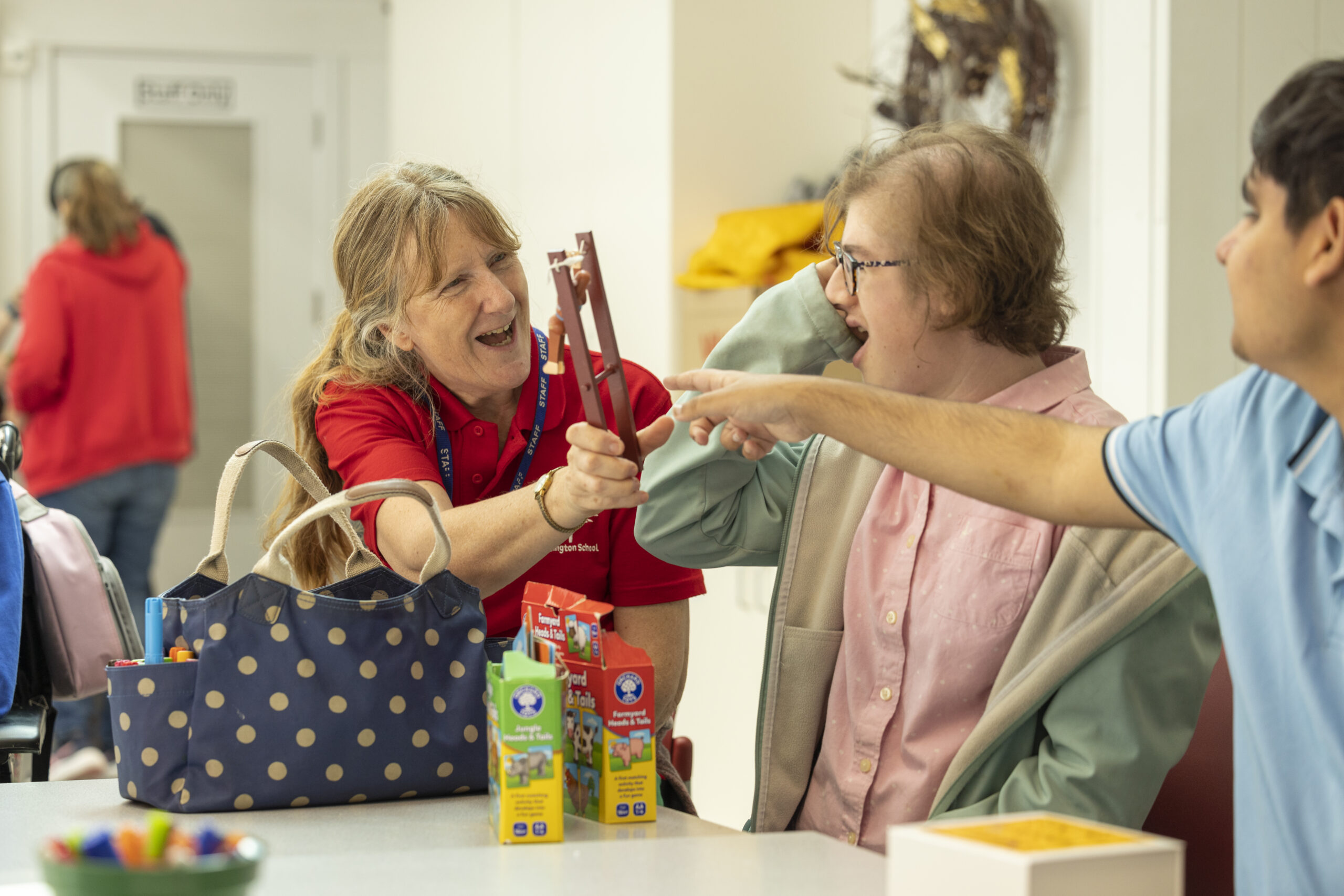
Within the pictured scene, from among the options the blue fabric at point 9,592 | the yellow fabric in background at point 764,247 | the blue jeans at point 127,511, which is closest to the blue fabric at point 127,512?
the blue jeans at point 127,511

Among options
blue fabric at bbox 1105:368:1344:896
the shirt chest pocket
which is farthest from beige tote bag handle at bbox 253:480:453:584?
blue fabric at bbox 1105:368:1344:896

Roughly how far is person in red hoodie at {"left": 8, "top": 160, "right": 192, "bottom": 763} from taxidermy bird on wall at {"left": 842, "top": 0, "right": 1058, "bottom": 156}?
2.82 metres

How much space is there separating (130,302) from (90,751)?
1.74 metres

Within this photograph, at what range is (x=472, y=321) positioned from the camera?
177 cm

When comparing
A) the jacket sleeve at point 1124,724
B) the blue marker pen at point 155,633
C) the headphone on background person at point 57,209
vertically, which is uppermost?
the headphone on background person at point 57,209

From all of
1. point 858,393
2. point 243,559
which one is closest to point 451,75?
point 243,559

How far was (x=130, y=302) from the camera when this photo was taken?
4.82m

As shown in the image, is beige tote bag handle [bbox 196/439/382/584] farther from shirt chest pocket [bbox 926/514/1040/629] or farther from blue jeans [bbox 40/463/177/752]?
blue jeans [bbox 40/463/177/752]

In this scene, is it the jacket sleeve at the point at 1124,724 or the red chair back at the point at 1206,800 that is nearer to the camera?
the jacket sleeve at the point at 1124,724

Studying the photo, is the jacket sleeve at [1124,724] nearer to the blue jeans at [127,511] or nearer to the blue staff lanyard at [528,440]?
the blue staff lanyard at [528,440]

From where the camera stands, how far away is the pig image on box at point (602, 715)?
4.09ft

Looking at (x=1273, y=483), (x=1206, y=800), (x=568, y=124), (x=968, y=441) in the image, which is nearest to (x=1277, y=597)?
(x=1273, y=483)

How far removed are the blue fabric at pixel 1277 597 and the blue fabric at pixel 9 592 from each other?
1.50m

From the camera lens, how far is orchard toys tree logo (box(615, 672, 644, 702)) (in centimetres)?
124
